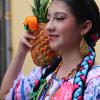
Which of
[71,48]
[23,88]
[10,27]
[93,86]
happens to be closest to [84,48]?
[71,48]

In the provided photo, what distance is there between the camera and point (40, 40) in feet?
6.71

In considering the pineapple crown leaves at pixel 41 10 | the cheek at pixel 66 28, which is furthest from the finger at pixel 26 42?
the cheek at pixel 66 28

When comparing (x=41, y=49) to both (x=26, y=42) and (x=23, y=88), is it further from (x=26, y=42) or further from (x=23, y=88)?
(x=23, y=88)

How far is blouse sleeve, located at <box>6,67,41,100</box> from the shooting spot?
2.17 metres

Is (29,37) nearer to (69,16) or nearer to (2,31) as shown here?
(69,16)

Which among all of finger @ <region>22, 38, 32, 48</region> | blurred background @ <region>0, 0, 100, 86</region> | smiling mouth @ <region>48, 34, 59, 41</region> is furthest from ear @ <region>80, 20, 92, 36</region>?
blurred background @ <region>0, 0, 100, 86</region>

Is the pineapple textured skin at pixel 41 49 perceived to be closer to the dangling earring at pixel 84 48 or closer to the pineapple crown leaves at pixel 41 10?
the pineapple crown leaves at pixel 41 10

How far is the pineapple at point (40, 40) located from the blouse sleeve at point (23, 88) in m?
0.15

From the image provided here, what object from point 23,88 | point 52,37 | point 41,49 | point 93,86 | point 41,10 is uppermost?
point 41,10

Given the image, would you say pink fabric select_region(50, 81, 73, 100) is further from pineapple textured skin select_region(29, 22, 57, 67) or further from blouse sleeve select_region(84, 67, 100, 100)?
pineapple textured skin select_region(29, 22, 57, 67)

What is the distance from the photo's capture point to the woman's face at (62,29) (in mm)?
1841

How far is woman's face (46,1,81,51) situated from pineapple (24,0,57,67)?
154 mm

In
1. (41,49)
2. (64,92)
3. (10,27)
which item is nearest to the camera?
(64,92)

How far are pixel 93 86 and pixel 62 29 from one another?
400 mm
